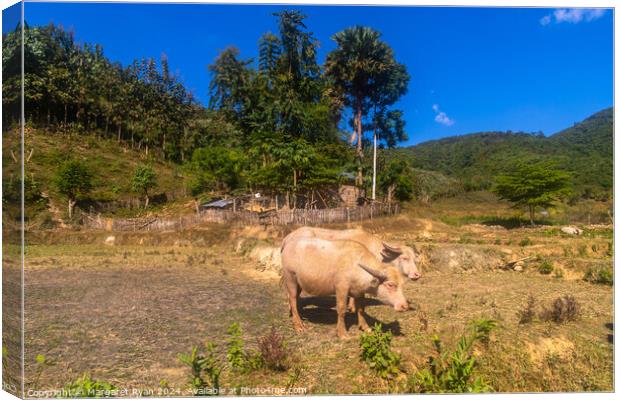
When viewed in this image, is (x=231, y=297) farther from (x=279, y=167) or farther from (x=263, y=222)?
(x=279, y=167)

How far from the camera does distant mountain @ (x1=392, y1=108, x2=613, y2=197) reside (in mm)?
4211

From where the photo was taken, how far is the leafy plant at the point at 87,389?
10.1 feet

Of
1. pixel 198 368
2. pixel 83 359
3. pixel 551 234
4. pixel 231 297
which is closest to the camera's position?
pixel 198 368

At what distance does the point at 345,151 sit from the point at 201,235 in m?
3.44

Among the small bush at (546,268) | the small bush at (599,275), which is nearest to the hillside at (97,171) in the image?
the small bush at (546,268)

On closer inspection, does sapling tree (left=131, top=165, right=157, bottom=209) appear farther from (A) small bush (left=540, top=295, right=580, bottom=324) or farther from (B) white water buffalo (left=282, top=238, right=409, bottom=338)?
(A) small bush (left=540, top=295, right=580, bottom=324)

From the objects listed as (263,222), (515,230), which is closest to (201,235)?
(263,222)

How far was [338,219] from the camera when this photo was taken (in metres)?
6.51

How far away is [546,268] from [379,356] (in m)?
5.45

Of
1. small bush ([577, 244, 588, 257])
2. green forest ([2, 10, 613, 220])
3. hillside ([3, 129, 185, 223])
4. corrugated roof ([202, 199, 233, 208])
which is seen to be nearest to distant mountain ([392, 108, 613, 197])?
green forest ([2, 10, 613, 220])

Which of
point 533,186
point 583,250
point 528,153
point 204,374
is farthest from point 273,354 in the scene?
point 583,250

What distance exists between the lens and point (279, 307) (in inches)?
196

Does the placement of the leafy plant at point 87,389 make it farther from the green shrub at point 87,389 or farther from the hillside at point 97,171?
the hillside at point 97,171

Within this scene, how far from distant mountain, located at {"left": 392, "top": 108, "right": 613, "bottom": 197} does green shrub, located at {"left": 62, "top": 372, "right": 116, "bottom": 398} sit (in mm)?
5391
